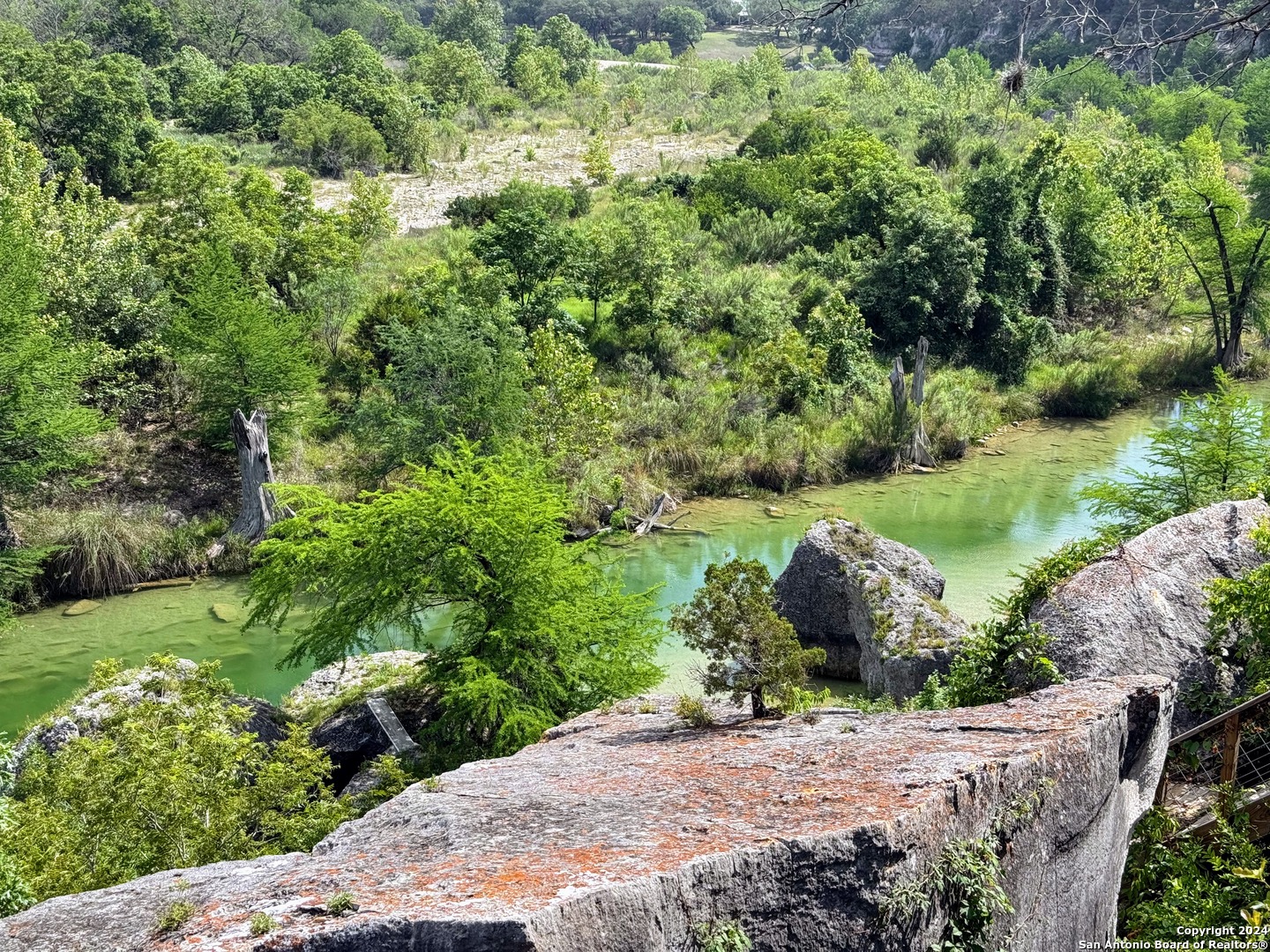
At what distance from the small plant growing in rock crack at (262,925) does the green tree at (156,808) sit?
463 cm

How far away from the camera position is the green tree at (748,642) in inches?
435

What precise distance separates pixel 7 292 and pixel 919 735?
22.3 m

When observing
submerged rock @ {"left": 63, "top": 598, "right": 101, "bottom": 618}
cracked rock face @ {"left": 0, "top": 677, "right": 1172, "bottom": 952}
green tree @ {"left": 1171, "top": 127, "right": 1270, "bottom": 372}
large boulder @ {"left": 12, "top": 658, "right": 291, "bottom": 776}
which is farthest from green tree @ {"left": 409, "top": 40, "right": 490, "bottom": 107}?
cracked rock face @ {"left": 0, "top": 677, "right": 1172, "bottom": 952}

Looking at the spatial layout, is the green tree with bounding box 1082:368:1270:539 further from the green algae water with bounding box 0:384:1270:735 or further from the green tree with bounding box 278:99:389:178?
the green tree with bounding box 278:99:389:178

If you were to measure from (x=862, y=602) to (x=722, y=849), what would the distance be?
1258cm

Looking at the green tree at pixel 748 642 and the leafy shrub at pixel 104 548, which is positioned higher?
the green tree at pixel 748 642

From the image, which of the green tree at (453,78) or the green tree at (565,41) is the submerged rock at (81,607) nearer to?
the green tree at (453,78)

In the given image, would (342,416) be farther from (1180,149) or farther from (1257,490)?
(1180,149)

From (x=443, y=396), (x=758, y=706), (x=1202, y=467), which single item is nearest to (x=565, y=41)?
(x=443, y=396)

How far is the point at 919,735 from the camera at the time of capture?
9.34 m

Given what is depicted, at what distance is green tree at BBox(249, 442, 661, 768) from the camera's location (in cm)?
1568

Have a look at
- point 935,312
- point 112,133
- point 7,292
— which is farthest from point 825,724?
point 112,133

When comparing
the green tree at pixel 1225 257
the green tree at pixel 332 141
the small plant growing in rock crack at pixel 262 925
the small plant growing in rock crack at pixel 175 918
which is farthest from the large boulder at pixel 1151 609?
the green tree at pixel 332 141

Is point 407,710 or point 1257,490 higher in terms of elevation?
point 1257,490
